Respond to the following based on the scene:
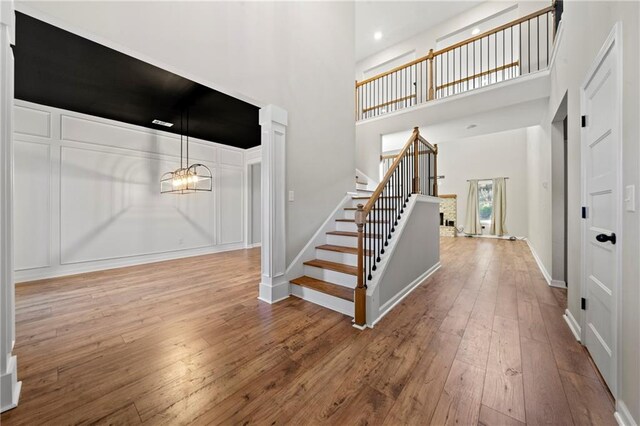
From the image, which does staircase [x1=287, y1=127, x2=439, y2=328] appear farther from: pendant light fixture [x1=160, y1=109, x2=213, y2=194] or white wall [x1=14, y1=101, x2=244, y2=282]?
white wall [x1=14, y1=101, x2=244, y2=282]

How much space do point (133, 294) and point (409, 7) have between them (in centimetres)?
859

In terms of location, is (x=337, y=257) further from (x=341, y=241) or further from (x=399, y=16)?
(x=399, y=16)

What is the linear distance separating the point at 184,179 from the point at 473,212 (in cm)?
903

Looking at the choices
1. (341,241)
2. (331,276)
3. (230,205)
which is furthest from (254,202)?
(331,276)

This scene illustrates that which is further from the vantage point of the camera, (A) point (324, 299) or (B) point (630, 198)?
(A) point (324, 299)

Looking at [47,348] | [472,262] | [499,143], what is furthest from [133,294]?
[499,143]

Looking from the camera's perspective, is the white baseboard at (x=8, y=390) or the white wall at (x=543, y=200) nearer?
the white baseboard at (x=8, y=390)

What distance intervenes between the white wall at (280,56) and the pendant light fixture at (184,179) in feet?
6.82

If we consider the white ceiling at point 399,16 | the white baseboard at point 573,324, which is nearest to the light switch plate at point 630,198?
the white baseboard at point 573,324

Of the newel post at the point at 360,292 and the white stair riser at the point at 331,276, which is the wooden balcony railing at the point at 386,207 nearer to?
the newel post at the point at 360,292

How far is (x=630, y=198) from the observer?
122cm

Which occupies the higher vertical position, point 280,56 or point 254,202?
point 280,56

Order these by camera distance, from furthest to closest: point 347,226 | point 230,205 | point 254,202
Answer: point 254,202 < point 230,205 < point 347,226

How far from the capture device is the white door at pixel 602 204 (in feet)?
4.50
